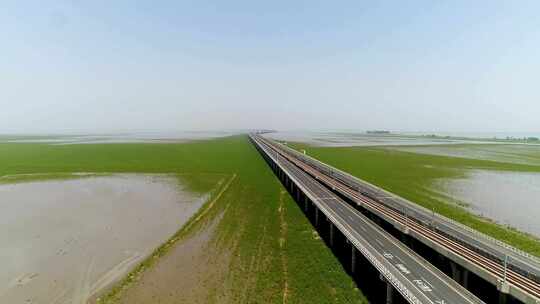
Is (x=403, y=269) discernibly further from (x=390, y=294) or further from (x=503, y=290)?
(x=503, y=290)

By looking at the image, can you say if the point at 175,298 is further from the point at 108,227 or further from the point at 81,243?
the point at 108,227

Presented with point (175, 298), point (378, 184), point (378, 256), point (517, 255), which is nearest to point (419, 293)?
point (378, 256)

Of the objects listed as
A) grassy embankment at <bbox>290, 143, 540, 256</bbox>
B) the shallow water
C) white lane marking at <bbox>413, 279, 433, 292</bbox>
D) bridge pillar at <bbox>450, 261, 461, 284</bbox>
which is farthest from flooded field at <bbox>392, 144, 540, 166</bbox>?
white lane marking at <bbox>413, 279, 433, 292</bbox>

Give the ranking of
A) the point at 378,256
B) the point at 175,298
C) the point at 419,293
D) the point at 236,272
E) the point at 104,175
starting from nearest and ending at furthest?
the point at 419,293 < the point at 175,298 < the point at 378,256 < the point at 236,272 < the point at 104,175

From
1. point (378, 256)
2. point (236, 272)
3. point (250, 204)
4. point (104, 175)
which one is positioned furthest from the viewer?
point (104, 175)

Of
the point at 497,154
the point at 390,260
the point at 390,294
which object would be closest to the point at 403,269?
the point at 390,260

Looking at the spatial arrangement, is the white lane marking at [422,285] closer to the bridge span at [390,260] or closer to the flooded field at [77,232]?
the bridge span at [390,260]
